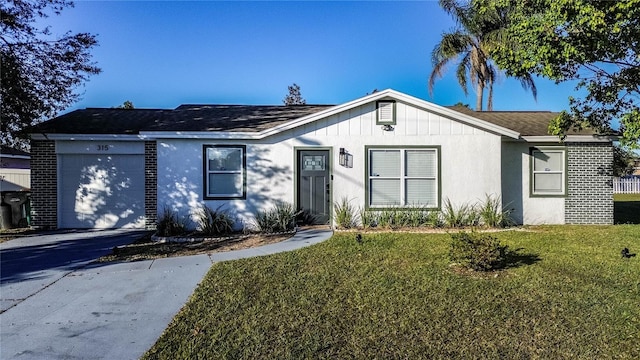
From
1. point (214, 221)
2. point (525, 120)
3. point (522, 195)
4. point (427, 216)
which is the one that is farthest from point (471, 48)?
point (214, 221)

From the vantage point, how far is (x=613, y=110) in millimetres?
9047

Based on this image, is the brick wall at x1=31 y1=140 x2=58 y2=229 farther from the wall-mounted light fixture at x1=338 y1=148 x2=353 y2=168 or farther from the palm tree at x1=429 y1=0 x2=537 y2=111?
the palm tree at x1=429 y1=0 x2=537 y2=111

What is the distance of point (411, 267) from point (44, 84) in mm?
10984

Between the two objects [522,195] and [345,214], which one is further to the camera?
[522,195]

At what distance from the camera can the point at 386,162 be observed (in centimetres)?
1009

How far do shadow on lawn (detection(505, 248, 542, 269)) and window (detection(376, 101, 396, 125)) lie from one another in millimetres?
4452

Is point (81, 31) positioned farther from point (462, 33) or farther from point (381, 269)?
point (462, 33)

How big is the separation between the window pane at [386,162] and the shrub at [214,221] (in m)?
4.07

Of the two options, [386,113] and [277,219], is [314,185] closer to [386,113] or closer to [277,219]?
[277,219]

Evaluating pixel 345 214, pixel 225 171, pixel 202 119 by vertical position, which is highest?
pixel 202 119

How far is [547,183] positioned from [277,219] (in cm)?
779

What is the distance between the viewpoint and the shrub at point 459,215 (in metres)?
9.84

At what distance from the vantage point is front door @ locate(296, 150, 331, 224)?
10.1 m

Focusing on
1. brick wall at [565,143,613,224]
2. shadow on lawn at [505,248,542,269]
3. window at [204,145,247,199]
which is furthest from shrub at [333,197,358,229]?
brick wall at [565,143,613,224]
